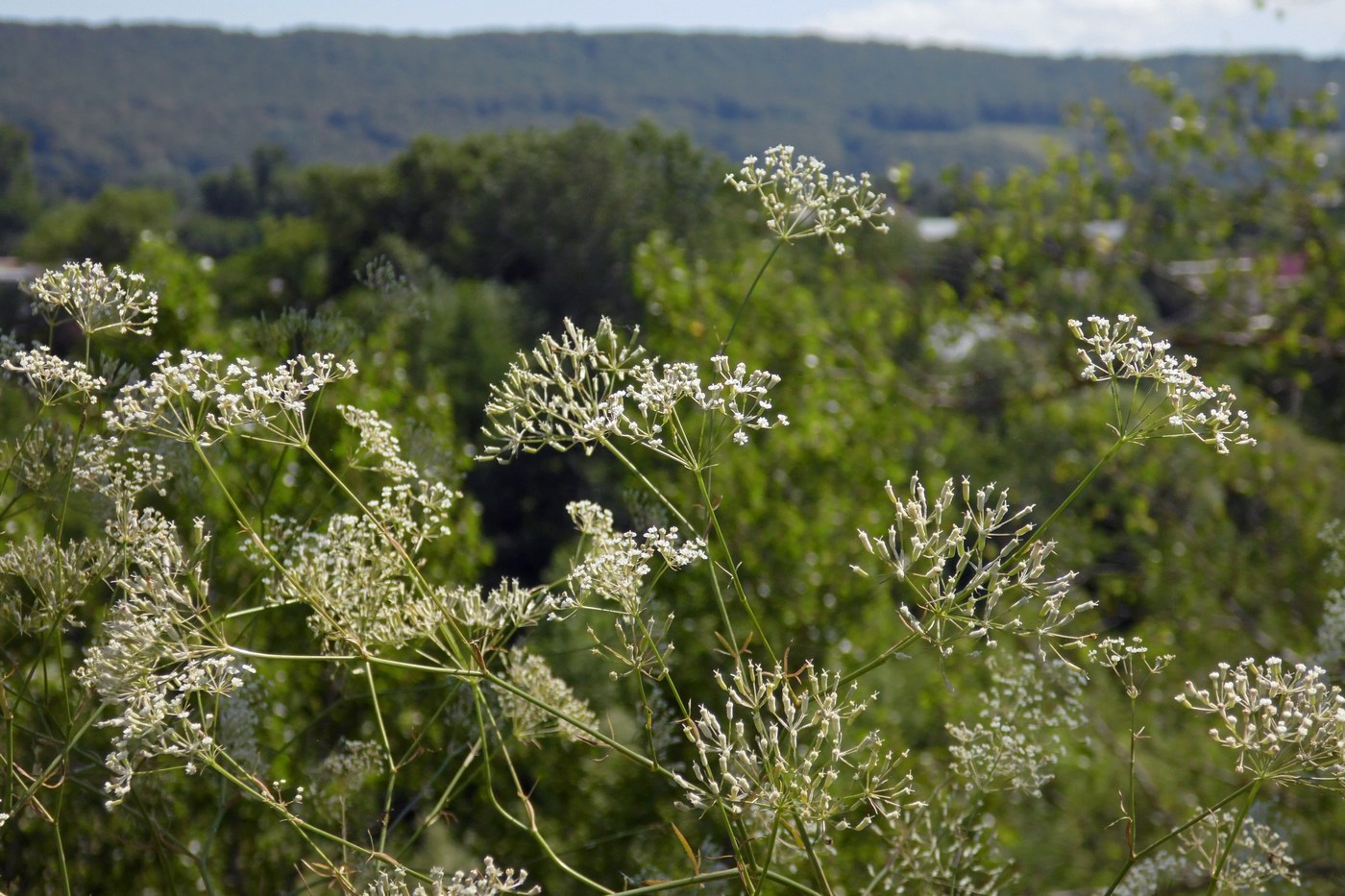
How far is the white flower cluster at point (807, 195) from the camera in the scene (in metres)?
1.67

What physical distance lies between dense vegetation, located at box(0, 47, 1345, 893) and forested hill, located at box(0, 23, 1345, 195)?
32.9 meters

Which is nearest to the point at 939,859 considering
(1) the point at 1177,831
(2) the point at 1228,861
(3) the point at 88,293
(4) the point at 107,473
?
(2) the point at 1228,861

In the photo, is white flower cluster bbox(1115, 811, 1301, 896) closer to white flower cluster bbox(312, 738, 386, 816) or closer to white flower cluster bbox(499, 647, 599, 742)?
white flower cluster bbox(499, 647, 599, 742)

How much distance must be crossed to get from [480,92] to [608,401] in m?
75.7

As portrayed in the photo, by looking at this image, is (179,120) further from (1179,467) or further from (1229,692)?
(1229,692)

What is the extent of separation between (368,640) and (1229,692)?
110 cm

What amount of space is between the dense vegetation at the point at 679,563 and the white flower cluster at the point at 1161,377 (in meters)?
0.02

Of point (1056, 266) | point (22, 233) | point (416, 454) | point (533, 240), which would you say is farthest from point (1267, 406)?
point (22, 233)

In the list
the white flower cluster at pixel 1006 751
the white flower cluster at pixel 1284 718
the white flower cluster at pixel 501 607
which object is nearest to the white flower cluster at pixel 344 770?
the white flower cluster at pixel 501 607

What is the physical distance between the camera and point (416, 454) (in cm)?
231

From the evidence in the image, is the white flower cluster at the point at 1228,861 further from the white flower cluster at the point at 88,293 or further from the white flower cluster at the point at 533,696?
the white flower cluster at the point at 88,293

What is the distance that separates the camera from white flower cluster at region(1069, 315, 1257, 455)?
51.9 inches

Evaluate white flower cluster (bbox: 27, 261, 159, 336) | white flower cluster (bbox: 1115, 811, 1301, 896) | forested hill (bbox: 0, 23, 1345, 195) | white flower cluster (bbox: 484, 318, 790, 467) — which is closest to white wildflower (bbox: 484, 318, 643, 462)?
white flower cluster (bbox: 484, 318, 790, 467)

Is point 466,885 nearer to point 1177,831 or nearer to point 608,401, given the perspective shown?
point 608,401
